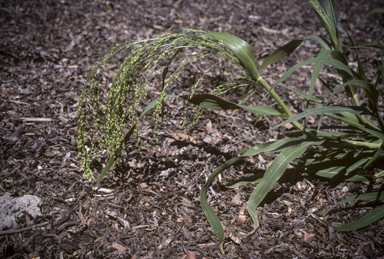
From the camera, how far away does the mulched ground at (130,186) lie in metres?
1.37

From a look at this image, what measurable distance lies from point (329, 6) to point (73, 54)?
7.01 feet

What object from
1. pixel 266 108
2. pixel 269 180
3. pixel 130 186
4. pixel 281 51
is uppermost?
pixel 281 51

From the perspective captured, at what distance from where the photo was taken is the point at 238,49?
3.98 feet

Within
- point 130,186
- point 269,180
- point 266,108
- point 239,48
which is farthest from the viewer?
point 130,186

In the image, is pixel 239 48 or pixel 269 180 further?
pixel 269 180

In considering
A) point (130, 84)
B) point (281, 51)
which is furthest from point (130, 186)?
point (281, 51)

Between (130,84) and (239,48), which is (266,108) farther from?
(130,84)

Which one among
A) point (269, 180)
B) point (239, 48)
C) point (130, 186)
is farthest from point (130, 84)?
point (269, 180)

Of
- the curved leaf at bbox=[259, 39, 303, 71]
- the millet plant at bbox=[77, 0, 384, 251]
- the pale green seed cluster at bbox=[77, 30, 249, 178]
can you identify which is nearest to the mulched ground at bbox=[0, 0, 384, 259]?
the millet plant at bbox=[77, 0, 384, 251]

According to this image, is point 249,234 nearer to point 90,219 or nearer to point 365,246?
point 365,246

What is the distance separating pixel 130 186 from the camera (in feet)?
5.35

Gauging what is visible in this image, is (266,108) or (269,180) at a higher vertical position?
(266,108)

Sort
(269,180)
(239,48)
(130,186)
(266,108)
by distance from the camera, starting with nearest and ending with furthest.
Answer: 1. (239,48)
2. (269,180)
3. (266,108)
4. (130,186)

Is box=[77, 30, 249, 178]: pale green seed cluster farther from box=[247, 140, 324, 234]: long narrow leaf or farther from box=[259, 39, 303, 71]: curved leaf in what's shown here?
box=[247, 140, 324, 234]: long narrow leaf
